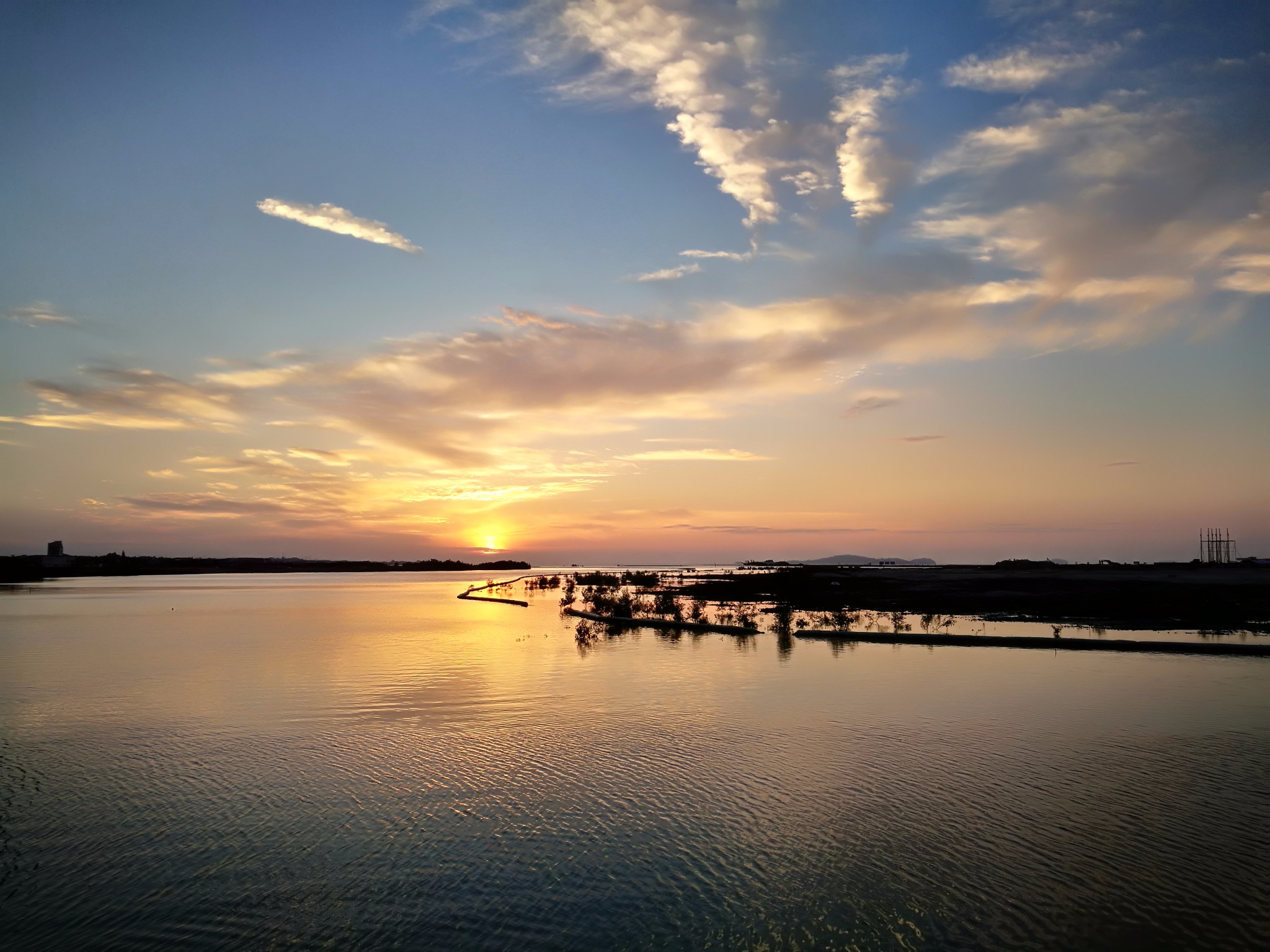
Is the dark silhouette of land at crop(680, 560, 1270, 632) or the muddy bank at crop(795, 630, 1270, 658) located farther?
the dark silhouette of land at crop(680, 560, 1270, 632)

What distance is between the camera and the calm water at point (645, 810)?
8039 mm

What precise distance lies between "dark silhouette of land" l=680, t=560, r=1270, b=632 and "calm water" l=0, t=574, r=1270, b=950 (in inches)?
609

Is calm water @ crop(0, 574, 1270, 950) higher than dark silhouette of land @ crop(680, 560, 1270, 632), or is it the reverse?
dark silhouette of land @ crop(680, 560, 1270, 632)

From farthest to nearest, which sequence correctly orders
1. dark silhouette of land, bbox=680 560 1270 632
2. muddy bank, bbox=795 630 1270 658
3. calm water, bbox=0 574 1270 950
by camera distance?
dark silhouette of land, bbox=680 560 1270 632 → muddy bank, bbox=795 630 1270 658 → calm water, bbox=0 574 1270 950

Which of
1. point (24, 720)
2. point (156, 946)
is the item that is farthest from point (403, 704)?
point (156, 946)

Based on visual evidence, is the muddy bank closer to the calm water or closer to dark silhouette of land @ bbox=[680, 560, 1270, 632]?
the calm water

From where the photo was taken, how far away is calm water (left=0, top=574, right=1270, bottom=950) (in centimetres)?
804

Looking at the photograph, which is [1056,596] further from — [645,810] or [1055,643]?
[645,810]

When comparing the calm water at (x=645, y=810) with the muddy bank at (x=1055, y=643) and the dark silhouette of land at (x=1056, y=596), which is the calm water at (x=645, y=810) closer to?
the muddy bank at (x=1055, y=643)

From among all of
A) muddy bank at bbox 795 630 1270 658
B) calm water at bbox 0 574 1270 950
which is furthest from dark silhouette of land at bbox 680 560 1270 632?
calm water at bbox 0 574 1270 950

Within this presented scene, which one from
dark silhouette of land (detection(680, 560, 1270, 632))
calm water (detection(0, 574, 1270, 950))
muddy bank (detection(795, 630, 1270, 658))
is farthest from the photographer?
dark silhouette of land (detection(680, 560, 1270, 632))

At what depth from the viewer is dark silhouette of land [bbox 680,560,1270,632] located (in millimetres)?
36531

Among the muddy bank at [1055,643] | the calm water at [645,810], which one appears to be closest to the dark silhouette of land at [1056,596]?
the muddy bank at [1055,643]

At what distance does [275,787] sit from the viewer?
12.5 m
